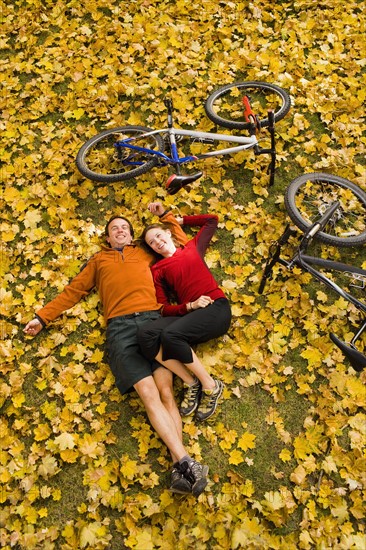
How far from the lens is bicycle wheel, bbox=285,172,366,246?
5.20 m

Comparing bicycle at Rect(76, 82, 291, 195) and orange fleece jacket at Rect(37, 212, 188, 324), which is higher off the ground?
bicycle at Rect(76, 82, 291, 195)

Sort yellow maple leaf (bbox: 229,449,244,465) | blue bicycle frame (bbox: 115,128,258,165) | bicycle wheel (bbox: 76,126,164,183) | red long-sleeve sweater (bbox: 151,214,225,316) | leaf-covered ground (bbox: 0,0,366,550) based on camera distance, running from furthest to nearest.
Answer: bicycle wheel (bbox: 76,126,164,183) → blue bicycle frame (bbox: 115,128,258,165) → red long-sleeve sweater (bbox: 151,214,225,316) → yellow maple leaf (bbox: 229,449,244,465) → leaf-covered ground (bbox: 0,0,366,550)

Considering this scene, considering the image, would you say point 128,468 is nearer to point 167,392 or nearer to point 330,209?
point 167,392

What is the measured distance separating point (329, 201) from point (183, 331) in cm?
269

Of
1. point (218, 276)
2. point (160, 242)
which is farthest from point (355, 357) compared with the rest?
point (160, 242)

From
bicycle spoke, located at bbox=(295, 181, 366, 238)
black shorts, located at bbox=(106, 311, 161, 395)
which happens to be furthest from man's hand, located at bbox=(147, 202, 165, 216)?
bicycle spoke, located at bbox=(295, 181, 366, 238)

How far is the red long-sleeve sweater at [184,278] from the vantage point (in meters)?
4.51

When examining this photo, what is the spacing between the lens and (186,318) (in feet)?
14.0

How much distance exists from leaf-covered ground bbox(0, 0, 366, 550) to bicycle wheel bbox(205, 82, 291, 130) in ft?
1.03

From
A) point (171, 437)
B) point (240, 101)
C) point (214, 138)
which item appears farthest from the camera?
point (240, 101)

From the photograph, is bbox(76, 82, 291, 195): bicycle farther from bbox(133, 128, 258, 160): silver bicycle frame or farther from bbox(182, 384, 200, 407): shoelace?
bbox(182, 384, 200, 407): shoelace

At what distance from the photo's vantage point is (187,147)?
619 cm

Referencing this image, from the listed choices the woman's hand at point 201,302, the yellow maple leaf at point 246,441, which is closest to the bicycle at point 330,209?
the woman's hand at point 201,302

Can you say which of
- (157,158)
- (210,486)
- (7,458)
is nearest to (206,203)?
(157,158)
